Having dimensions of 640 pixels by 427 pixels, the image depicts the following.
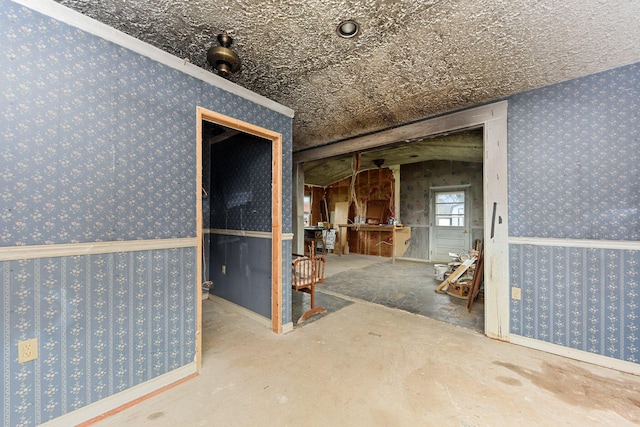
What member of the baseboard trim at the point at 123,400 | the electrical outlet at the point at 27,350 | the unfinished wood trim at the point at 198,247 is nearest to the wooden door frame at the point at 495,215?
the unfinished wood trim at the point at 198,247

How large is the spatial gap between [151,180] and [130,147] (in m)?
0.23

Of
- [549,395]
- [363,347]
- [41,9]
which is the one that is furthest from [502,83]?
[41,9]

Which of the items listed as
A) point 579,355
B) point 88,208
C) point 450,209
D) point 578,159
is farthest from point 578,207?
point 450,209

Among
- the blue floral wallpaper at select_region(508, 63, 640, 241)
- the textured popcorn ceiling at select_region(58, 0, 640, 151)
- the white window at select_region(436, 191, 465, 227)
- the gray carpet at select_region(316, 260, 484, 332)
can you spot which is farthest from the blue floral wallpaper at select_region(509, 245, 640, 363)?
the white window at select_region(436, 191, 465, 227)

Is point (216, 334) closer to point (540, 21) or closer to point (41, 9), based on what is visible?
point (41, 9)

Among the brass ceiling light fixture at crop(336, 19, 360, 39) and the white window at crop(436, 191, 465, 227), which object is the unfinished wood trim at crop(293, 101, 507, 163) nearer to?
the brass ceiling light fixture at crop(336, 19, 360, 39)

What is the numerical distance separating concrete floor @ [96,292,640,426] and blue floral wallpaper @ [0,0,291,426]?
38 cm

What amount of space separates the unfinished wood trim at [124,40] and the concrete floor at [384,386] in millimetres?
2264

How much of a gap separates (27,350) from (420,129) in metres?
3.65

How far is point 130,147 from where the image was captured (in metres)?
1.61

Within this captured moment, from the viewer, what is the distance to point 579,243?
2105mm

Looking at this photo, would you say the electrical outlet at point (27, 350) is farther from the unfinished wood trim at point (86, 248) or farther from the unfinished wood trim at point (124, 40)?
the unfinished wood trim at point (124, 40)

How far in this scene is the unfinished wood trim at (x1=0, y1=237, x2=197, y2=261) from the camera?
125cm

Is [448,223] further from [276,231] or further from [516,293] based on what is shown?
[276,231]
